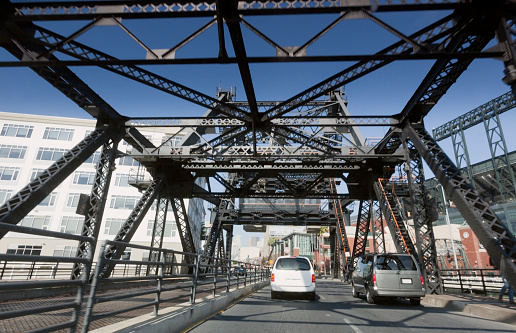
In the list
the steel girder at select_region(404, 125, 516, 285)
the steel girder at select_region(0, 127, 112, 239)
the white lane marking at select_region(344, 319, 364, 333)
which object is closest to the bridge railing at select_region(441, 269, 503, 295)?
the steel girder at select_region(404, 125, 516, 285)

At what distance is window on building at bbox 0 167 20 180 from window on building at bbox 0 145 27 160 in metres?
1.65

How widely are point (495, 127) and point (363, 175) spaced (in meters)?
48.6

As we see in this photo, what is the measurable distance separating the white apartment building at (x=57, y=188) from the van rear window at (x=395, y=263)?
30.2 metres

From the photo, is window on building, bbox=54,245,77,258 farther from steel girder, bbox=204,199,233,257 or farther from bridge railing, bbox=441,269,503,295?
bridge railing, bbox=441,269,503,295

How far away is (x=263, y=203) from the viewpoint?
2728cm

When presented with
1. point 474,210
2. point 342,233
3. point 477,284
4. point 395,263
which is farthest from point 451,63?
point 342,233

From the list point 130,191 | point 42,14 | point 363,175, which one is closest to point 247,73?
point 42,14

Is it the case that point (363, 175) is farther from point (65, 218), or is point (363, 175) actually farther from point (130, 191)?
point (65, 218)

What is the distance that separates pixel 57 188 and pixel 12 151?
778 cm

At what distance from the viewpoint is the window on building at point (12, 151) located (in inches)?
1473

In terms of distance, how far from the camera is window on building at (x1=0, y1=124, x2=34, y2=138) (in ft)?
126

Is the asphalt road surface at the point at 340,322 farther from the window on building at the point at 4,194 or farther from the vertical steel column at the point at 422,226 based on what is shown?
the window on building at the point at 4,194

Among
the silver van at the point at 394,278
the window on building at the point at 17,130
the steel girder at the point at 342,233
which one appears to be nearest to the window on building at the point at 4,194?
the window on building at the point at 17,130

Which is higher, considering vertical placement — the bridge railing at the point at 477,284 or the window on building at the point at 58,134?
the window on building at the point at 58,134
